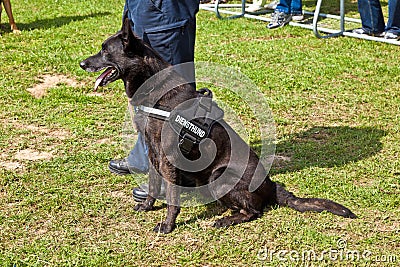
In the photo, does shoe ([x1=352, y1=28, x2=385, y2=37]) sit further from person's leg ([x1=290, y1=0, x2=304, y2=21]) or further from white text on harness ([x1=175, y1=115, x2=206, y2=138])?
white text on harness ([x1=175, y1=115, x2=206, y2=138])

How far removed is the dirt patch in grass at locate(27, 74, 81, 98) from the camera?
23.2 ft

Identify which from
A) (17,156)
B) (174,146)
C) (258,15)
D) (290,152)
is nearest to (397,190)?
(290,152)

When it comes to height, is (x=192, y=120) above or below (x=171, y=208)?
above

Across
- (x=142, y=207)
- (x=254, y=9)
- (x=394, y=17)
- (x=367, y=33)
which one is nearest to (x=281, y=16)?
(x=254, y=9)

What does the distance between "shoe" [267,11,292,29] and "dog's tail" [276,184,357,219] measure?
6.00 m

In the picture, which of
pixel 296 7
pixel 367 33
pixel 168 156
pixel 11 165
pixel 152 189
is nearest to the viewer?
pixel 168 156

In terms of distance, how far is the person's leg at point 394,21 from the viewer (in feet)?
29.5

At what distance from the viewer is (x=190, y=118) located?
3973 millimetres

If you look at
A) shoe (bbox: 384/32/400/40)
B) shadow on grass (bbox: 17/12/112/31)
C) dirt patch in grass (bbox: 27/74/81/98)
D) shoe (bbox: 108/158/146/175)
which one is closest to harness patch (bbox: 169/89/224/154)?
shoe (bbox: 108/158/146/175)

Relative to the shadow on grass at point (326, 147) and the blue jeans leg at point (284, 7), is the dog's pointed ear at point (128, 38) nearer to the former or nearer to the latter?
the shadow on grass at point (326, 147)

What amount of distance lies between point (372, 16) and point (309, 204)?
230 inches

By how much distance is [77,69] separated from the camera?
7.79 meters

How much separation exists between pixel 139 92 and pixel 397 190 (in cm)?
230

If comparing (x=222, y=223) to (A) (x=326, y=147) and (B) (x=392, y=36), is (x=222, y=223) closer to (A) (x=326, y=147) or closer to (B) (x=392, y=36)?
(A) (x=326, y=147)
